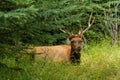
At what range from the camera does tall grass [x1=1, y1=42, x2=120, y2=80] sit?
21.1 ft

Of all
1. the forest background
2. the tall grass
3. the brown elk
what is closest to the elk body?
the brown elk

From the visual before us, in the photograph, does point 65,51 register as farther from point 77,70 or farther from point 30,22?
point 30,22

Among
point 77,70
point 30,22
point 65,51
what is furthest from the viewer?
point 65,51

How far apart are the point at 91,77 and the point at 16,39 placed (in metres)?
1.80

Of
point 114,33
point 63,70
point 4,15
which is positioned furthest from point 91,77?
point 114,33

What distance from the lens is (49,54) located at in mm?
8781

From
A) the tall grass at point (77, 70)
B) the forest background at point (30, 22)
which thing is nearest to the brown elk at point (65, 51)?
the tall grass at point (77, 70)

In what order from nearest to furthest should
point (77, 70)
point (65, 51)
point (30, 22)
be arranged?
point (30, 22) → point (77, 70) → point (65, 51)

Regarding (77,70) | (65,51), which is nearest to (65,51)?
(65,51)

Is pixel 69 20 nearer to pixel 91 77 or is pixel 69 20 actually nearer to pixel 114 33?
pixel 91 77

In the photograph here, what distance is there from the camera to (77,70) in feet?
24.1

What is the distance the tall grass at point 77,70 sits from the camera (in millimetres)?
6434

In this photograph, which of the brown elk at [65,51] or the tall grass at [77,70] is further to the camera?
the brown elk at [65,51]

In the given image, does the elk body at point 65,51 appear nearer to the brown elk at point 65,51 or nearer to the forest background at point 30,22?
the brown elk at point 65,51
